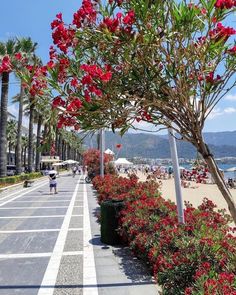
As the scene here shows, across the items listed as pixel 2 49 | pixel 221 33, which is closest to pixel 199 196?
pixel 221 33

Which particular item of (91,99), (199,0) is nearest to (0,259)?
(91,99)

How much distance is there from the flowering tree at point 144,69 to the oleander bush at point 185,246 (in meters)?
0.79

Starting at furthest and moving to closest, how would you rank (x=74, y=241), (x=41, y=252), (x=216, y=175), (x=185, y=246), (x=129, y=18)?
(x=74, y=241) → (x=41, y=252) → (x=185, y=246) → (x=216, y=175) → (x=129, y=18)

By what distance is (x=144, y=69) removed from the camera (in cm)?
414

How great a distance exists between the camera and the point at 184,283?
15.2ft

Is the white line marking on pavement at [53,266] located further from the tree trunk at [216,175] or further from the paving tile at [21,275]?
the tree trunk at [216,175]

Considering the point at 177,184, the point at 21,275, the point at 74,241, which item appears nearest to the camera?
the point at 21,275

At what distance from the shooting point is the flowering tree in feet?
12.8

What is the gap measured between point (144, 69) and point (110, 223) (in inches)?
238

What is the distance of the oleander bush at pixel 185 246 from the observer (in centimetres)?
409

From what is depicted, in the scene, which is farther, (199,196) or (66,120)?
(199,196)

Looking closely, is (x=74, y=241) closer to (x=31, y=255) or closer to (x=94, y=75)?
(x=31, y=255)

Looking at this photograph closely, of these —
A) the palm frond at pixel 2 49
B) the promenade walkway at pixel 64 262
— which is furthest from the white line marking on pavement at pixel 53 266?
the palm frond at pixel 2 49

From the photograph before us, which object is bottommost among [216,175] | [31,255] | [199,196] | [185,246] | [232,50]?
[31,255]
